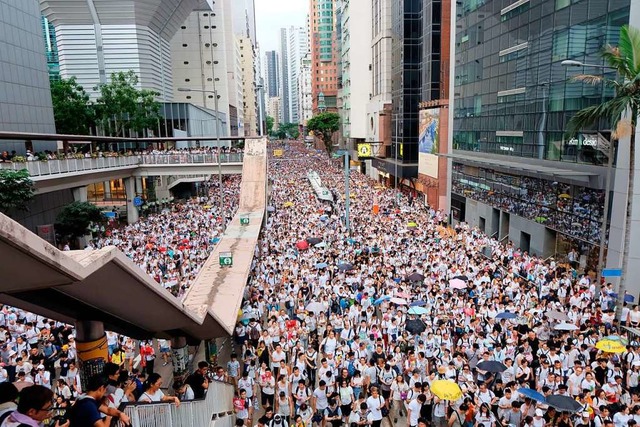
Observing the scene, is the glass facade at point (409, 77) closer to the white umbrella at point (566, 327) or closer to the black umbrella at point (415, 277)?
the black umbrella at point (415, 277)

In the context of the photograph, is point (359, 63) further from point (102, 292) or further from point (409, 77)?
point (102, 292)

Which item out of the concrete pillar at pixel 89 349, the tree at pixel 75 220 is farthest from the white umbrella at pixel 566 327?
the tree at pixel 75 220

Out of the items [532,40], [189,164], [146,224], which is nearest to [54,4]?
[189,164]

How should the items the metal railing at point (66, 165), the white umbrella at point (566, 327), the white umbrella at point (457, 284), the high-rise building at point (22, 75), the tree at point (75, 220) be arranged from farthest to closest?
the high-rise building at point (22, 75)
the tree at point (75, 220)
the metal railing at point (66, 165)
the white umbrella at point (457, 284)
the white umbrella at point (566, 327)

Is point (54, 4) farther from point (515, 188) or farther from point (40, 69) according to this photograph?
point (515, 188)

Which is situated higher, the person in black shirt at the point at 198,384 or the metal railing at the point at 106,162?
the metal railing at the point at 106,162

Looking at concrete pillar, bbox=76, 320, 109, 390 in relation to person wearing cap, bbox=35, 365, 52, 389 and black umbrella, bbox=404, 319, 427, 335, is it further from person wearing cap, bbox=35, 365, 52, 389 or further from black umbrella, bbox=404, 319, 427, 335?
black umbrella, bbox=404, 319, 427, 335
